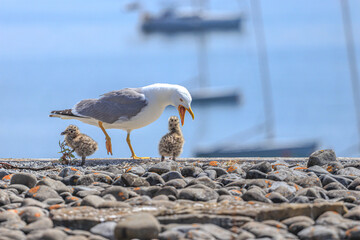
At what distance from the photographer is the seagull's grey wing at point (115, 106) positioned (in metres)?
7.22

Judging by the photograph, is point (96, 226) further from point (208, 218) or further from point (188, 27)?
point (188, 27)

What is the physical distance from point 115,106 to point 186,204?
3.22 metres

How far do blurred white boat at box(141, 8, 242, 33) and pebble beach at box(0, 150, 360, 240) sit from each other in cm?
6665

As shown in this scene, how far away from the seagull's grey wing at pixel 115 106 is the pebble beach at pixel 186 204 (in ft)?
4.48

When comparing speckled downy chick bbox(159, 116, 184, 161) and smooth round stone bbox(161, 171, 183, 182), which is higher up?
speckled downy chick bbox(159, 116, 184, 161)

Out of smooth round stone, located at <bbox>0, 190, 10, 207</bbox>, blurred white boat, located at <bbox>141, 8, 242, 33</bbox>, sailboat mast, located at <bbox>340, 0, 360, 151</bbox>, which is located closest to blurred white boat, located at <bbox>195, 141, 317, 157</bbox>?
sailboat mast, located at <bbox>340, 0, 360, 151</bbox>

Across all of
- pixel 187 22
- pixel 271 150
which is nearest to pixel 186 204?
pixel 271 150

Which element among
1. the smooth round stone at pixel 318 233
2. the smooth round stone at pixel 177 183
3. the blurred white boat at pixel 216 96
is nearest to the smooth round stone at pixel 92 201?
the smooth round stone at pixel 177 183

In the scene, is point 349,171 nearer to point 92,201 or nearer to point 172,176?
point 172,176

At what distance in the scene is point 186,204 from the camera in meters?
4.21

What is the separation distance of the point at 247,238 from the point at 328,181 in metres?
1.77

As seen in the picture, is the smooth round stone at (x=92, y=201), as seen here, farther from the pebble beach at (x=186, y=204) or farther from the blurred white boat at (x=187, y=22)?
the blurred white boat at (x=187, y=22)

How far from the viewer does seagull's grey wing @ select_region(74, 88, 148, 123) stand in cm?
722

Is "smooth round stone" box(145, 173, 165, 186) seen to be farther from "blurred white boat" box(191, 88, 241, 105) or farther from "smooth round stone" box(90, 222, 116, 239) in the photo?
"blurred white boat" box(191, 88, 241, 105)
